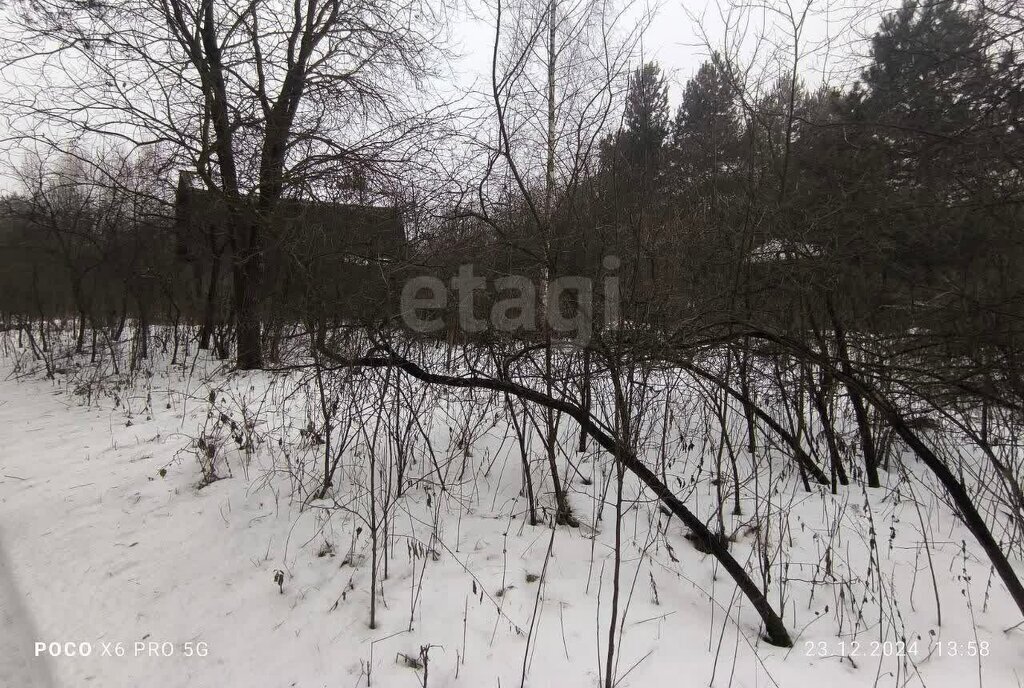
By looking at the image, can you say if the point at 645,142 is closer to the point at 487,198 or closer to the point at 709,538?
the point at 487,198

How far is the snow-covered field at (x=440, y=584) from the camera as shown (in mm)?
2117

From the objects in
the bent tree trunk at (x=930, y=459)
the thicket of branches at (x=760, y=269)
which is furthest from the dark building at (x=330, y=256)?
the bent tree trunk at (x=930, y=459)

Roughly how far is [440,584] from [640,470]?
1235 millimetres

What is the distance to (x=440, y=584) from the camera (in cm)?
258

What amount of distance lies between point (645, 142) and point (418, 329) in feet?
8.79

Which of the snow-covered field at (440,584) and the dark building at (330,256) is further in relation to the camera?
the dark building at (330,256)

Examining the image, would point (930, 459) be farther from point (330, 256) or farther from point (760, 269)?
point (330, 256)

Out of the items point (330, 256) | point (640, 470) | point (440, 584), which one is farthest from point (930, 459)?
point (330, 256)

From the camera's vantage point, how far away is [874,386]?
2.52 metres

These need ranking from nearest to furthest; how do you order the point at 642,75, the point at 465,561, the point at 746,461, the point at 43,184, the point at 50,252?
1. the point at 465,561
2. the point at 642,75
3. the point at 746,461
4. the point at 43,184
5. the point at 50,252

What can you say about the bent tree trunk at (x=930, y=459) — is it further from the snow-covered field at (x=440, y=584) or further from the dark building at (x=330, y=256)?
the dark building at (x=330, y=256)

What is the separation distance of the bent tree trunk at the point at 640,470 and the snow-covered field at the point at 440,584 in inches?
5.4

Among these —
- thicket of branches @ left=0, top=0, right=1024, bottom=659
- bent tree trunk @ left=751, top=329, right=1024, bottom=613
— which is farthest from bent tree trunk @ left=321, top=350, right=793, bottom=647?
bent tree trunk @ left=751, top=329, right=1024, bottom=613

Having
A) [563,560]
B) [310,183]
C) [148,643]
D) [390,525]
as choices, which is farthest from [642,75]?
[310,183]
